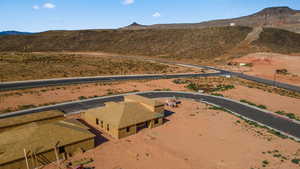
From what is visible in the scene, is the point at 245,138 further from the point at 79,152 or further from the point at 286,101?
the point at 286,101

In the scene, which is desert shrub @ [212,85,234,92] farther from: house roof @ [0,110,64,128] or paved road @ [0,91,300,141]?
house roof @ [0,110,64,128]

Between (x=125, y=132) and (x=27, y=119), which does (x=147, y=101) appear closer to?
(x=125, y=132)

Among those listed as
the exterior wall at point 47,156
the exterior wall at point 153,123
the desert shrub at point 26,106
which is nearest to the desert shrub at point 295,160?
the exterior wall at point 153,123

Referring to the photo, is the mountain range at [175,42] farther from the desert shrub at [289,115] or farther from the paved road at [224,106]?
the desert shrub at [289,115]

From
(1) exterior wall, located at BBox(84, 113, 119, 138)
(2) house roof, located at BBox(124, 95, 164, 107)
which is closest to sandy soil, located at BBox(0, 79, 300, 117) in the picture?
(1) exterior wall, located at BBox(84, 113, 119, 138)

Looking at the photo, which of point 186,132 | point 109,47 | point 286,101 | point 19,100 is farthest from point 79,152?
point 109,47

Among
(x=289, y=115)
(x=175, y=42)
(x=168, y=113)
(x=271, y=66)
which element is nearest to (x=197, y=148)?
(x=168, y=113)
